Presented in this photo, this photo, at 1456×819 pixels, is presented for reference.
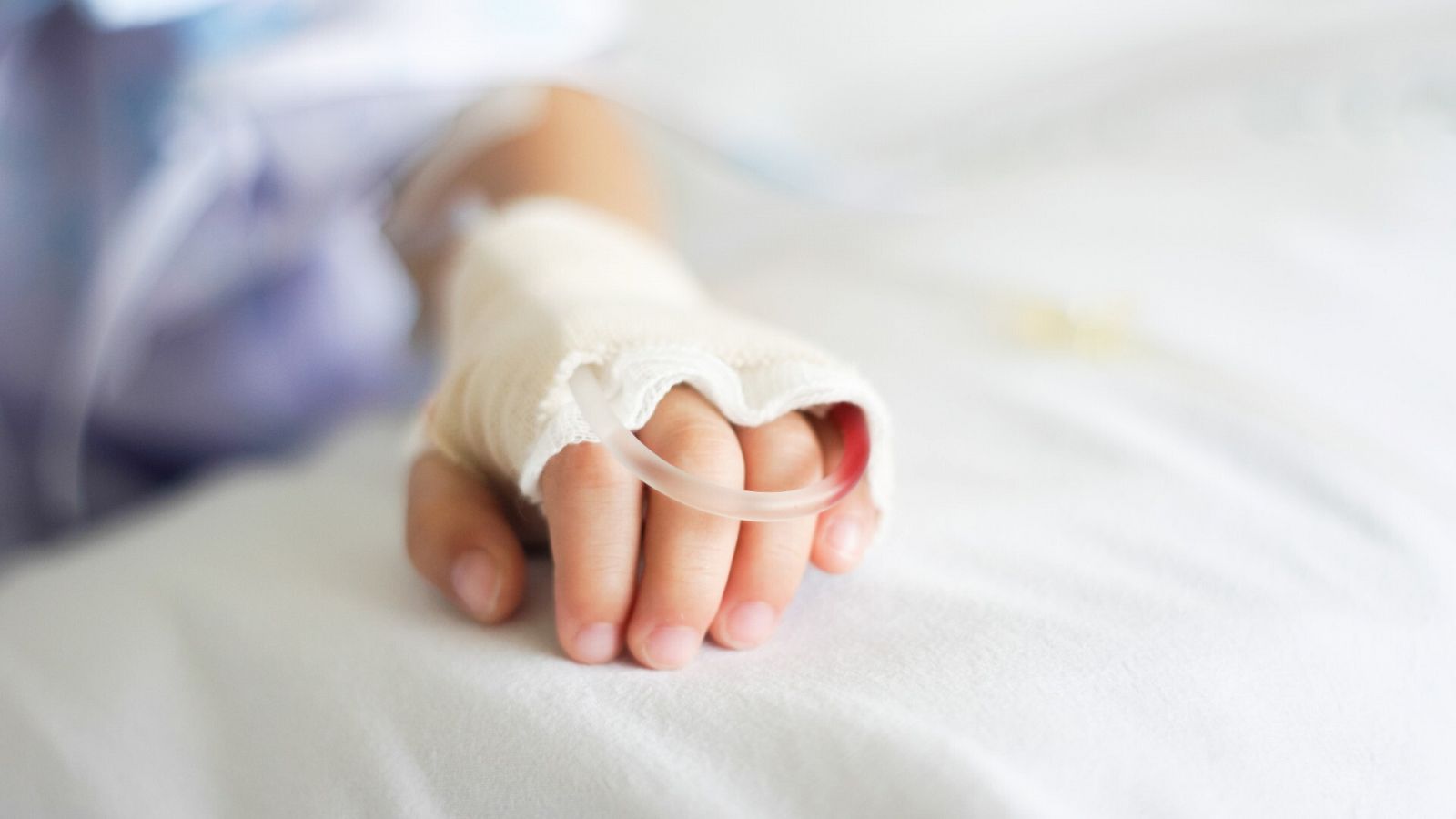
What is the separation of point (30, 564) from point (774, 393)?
1.32 ft

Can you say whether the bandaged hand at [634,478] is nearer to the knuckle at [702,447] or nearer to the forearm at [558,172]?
the knuckle at [702,447]

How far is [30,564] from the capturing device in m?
0.53

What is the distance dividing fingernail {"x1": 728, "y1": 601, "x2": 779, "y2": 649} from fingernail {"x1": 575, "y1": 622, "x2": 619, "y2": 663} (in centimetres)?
3

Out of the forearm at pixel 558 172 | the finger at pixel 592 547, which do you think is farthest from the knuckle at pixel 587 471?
the forearm at pixel 558 172

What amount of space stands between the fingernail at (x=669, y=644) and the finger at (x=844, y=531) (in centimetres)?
5

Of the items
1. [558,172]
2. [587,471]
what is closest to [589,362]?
[587,471]

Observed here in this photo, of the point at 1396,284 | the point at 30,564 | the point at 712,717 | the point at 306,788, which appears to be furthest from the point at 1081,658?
the point at 30,564

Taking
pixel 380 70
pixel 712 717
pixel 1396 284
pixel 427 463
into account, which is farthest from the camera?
pixel 380 70

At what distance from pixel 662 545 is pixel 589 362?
6 centimetres

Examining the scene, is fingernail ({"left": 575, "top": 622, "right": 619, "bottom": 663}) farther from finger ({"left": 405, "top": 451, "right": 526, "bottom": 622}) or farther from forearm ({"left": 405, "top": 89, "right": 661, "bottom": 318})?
forearm ({"left": 405, "top": 89, "right": 661, "bottom": 318})

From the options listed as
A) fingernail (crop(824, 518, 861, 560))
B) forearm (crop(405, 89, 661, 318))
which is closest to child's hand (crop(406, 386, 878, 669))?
fingernail (crop(824, 518, 861, 560))

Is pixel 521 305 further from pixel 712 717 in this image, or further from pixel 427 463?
pixel 712 717

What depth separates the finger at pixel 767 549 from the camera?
12.7 inches

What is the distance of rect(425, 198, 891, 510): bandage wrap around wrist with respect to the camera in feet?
1.06
